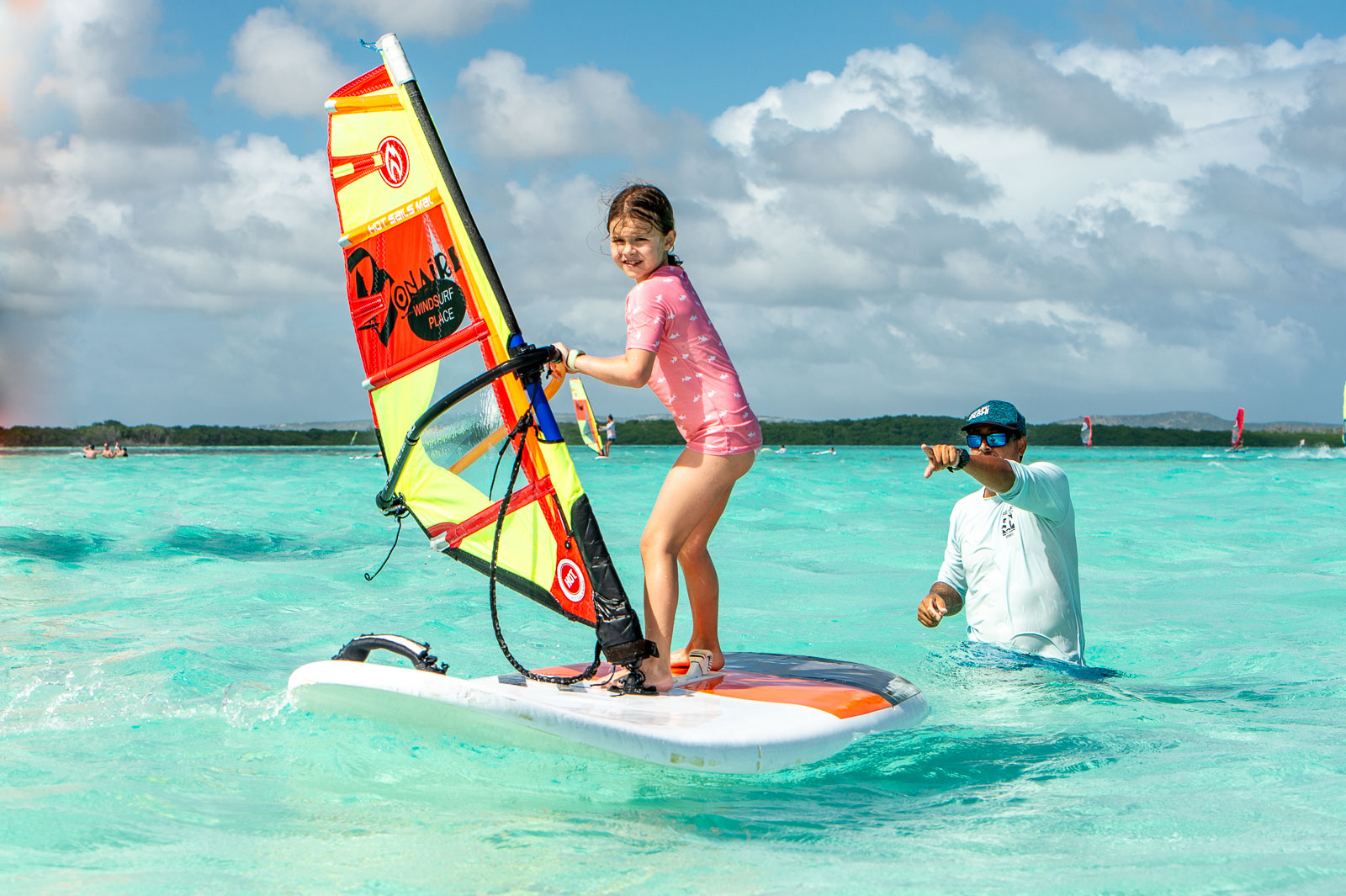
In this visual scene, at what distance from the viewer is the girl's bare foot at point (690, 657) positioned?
409cm

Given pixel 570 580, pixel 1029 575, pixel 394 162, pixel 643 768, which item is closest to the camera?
pixel 643 768

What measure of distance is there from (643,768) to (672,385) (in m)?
1.26

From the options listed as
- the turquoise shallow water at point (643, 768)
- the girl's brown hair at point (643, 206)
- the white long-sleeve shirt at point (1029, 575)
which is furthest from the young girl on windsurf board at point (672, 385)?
the white long-sleeve shirt at point (1029, 575)

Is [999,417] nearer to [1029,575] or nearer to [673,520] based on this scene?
[1029,575]

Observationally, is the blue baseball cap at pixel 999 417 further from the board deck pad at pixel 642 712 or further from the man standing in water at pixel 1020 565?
the board deck pad at pixel 642 712

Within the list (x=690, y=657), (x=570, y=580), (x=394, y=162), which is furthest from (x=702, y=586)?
(x=394, y=162)

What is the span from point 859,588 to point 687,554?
20.1 feet

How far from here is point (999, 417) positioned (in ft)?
15.0

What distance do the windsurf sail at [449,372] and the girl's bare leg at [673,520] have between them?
0.10m

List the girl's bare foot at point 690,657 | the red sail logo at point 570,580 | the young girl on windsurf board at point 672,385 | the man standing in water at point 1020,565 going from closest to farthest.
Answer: the young girl on windsurf board at point 672,385, the red sail logo at point 570,580, the girl's bare foot at point 690,657, the man standing in water at point 1020,565

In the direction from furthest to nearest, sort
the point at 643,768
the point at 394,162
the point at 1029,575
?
the point at 1029,575, the point at 394,162, the point at 643,768

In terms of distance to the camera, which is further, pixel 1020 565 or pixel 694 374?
pixel 1020 565

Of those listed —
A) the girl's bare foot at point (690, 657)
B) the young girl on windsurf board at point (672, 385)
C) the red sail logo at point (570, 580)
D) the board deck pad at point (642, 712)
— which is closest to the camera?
the board deck pad at point (642, 712)

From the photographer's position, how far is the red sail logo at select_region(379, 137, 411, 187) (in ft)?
11.7
